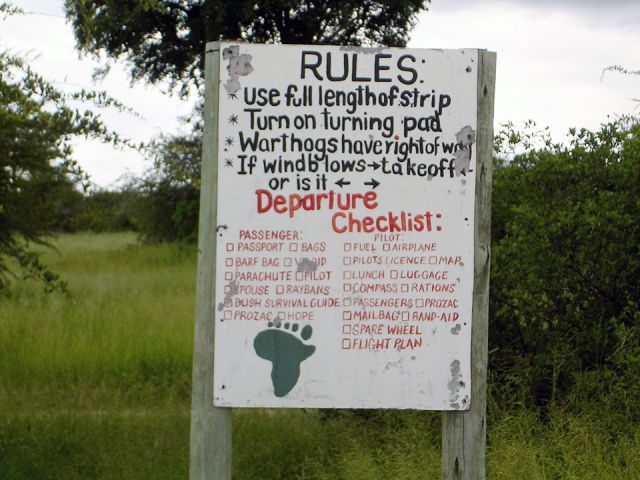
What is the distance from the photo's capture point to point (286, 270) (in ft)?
14.4

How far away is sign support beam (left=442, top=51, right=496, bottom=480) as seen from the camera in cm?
446

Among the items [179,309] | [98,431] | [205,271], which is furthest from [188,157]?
[205,271]

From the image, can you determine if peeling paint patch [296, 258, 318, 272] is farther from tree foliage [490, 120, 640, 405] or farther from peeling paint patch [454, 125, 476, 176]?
tree foliage [490, 120, 640, 405]

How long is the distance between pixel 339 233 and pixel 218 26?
1676cm

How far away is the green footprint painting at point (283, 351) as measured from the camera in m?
4.34

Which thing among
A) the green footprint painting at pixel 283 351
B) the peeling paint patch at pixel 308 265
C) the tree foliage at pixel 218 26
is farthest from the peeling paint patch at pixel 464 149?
the tree foliage at pixel 218 26

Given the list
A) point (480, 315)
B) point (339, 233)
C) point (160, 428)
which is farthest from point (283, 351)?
point (160, 428)

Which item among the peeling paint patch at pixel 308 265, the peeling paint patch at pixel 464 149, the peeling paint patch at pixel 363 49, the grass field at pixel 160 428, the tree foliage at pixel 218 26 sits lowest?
the grass field at pixel 160 428

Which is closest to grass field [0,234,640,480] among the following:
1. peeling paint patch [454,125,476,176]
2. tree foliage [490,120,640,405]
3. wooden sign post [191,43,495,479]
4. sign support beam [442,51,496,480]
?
tree foliage [490,120,640,405]

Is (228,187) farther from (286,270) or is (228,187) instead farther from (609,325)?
(609,325)

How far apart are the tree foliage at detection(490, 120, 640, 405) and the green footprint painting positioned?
2416 millimetres

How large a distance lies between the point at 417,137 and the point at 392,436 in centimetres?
228

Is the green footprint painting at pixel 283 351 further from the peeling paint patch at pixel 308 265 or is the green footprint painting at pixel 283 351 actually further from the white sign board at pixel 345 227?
the peeling paint patch at pixel 308 265

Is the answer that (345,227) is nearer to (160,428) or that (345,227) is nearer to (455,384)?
(455,384)
